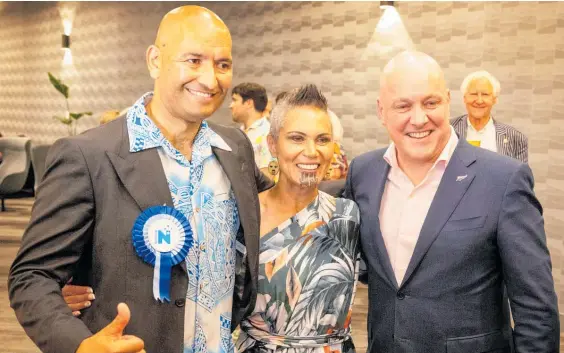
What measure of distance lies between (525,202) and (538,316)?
0.33 m

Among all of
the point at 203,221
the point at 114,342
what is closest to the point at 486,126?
the point at 203,221

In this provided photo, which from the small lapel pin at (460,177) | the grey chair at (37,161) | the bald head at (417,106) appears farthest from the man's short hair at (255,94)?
the grey chair at (37,161)

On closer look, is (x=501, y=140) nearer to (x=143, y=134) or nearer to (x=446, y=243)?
(x=446, y=243)

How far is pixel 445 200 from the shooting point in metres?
1.92

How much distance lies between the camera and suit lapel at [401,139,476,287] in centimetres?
189

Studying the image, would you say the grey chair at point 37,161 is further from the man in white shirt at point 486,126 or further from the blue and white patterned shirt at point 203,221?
the blue and white patterned shirt at point 203,221

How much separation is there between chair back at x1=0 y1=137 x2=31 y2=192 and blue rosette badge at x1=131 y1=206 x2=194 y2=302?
957 centimetres

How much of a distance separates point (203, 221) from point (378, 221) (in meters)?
0.63

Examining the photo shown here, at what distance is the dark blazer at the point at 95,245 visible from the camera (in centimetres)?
137

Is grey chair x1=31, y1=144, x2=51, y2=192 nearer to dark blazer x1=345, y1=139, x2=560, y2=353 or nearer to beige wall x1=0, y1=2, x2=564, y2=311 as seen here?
beige wall x1=0, y1=2, x2=564, y2=311

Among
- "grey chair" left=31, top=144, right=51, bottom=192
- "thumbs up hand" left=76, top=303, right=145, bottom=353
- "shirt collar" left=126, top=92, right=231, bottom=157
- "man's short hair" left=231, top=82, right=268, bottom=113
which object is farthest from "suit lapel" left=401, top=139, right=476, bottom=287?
"grey chair" left=31, top=144, right=51, bottom=192

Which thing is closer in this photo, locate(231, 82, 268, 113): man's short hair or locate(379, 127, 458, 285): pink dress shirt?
locate(379, 127, 458, 285): pink dress shirt

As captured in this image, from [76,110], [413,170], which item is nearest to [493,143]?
[413,170]

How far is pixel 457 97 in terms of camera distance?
6.41 meters
